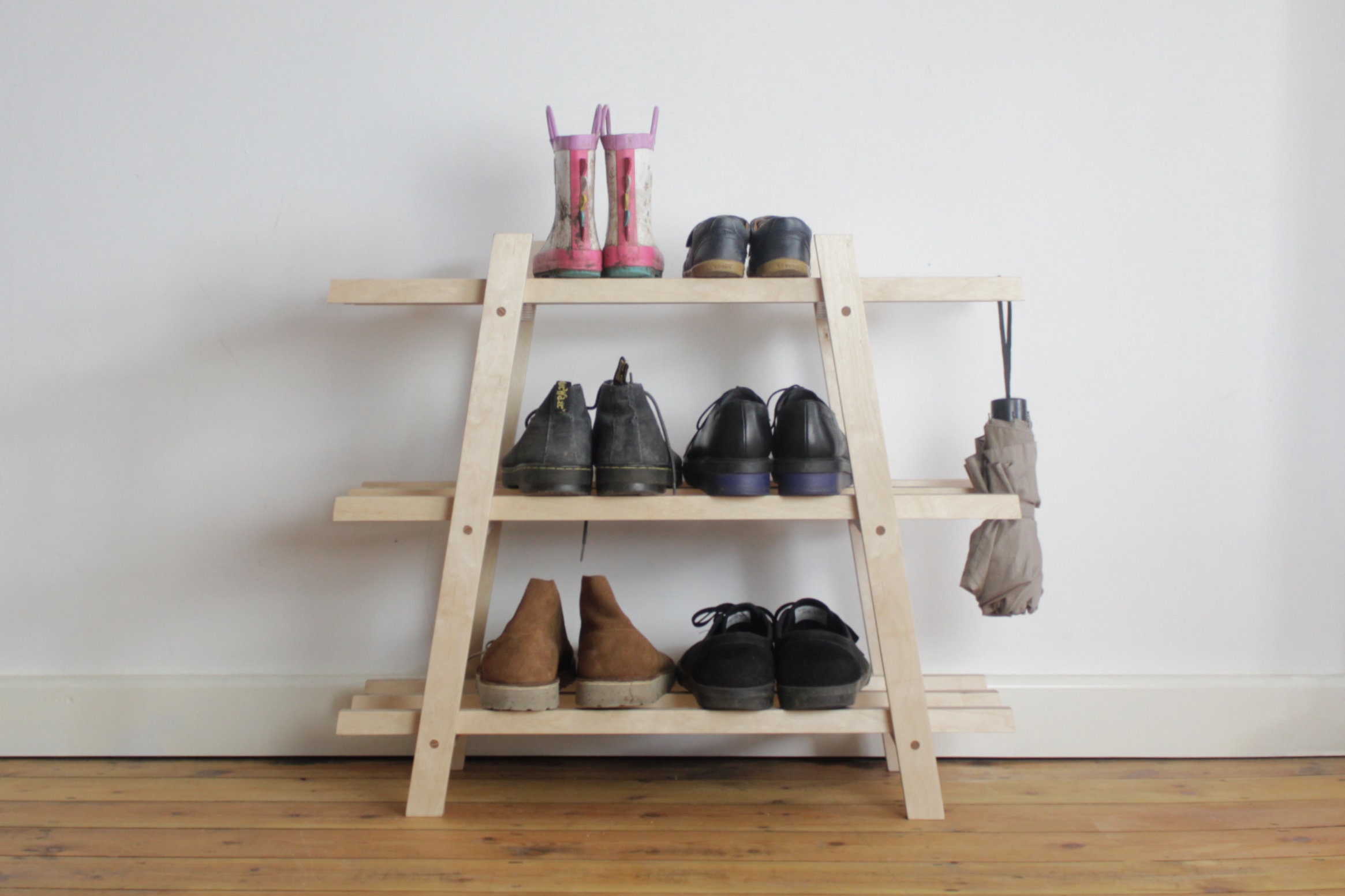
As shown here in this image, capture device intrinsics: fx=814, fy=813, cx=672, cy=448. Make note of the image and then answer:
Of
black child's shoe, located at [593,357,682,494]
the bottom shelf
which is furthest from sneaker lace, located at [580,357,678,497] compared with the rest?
the bottom shelf

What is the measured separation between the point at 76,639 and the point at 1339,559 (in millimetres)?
2298

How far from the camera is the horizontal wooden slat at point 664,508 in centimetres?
117

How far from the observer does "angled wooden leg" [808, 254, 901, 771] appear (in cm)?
137

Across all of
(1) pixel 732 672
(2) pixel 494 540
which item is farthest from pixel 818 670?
(2) pixel 494 540

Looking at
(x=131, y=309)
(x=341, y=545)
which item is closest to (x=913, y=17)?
(x=341, y=545)

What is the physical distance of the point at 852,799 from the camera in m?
1.25

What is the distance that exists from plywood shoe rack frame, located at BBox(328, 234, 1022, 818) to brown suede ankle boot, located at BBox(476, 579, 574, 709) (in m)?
0.03

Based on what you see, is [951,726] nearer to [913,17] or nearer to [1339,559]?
[1339,559]

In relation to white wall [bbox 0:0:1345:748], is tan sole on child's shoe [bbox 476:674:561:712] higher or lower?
lower

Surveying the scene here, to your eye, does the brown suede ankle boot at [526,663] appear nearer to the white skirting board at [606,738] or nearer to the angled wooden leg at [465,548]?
the angled wooden leg at [465,548]

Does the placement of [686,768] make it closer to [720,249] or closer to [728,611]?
[728,611]

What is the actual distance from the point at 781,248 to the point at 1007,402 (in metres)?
0.45

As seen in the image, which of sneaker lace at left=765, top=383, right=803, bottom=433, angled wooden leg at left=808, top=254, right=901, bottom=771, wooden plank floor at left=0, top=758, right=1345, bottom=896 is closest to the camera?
wooden plank floor at left=0, top=758, right=1345, bottom=896

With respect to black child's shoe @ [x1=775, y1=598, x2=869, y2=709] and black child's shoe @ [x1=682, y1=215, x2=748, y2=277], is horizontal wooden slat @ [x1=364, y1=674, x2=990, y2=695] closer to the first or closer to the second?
black child's shoe @ [x1=775, y1=598, x2=869, y2=709]
